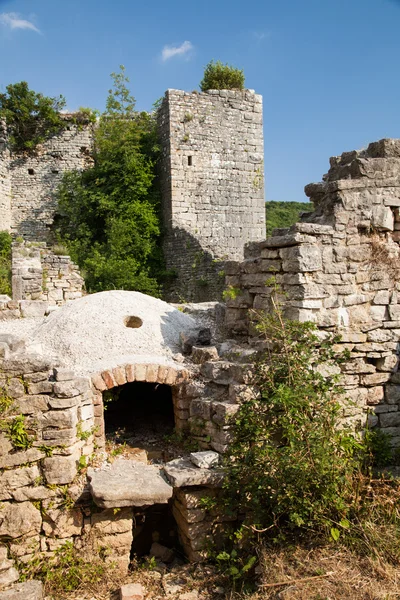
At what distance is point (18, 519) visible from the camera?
4.46 m

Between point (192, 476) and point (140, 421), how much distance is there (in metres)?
2.06

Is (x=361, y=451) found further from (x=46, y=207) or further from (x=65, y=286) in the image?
(x=46, y=207)

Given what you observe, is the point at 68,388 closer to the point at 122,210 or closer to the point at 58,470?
the point at 58,470

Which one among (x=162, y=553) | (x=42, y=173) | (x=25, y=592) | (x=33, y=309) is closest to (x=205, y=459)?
(x=162, y=553)

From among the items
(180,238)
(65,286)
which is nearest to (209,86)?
(180,238)

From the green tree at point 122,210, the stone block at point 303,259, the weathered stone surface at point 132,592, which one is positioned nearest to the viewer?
the weathered stone surface at point 132,592

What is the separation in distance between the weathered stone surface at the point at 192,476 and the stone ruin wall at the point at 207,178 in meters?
9.41

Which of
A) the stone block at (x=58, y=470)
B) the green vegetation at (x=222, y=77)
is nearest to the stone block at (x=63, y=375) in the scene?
the stone block at (x=58, y=470)

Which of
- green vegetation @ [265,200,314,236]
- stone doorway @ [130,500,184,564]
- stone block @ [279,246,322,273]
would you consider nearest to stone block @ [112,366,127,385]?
stone doorway @ [130,500,184,564]

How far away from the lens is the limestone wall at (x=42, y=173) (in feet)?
57.8

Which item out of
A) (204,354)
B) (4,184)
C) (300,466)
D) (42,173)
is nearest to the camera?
(300,466)

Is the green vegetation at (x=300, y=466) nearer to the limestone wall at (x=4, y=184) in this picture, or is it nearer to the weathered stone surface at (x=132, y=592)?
the weathered stone surface at (x=132, y=592)

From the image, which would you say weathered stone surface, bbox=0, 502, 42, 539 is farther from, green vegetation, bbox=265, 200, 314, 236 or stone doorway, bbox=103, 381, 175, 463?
green vegetation, bbox=265, 200, 314, 236

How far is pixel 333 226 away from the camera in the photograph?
5.59 meters
